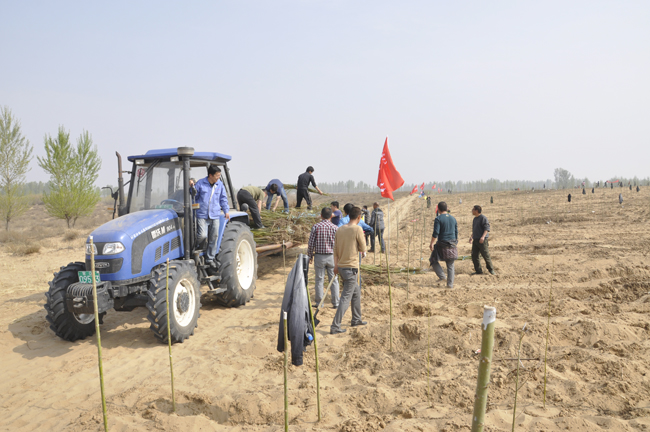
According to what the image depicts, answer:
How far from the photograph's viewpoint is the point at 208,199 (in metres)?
6.09

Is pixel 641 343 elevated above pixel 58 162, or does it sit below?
below

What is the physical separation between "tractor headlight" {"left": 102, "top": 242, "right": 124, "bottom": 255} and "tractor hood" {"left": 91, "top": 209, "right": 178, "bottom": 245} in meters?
0.05

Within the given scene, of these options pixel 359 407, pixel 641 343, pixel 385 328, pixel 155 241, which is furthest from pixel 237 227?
pixel 641 343

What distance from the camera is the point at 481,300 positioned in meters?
7.06

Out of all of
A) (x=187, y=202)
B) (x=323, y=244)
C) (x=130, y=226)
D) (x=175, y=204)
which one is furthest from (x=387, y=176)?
(x=130, y=226)

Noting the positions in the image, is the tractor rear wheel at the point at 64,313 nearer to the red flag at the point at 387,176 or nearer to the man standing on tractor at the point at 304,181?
the red flag at the point at 387,176

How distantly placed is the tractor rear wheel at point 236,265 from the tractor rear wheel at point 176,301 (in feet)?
2.61

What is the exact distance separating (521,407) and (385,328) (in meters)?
2.18

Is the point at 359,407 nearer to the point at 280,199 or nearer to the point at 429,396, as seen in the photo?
the point at 429,396

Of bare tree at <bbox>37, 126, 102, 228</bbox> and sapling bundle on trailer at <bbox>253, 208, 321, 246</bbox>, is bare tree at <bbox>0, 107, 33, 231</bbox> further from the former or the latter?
sapling bundle on trailer at <bbox>253, 208, 321, 246</bbox>

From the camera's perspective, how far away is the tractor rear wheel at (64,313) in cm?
497

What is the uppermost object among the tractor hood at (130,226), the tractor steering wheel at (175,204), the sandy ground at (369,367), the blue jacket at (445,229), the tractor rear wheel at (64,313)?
the tractor steering wheel at (175,204)

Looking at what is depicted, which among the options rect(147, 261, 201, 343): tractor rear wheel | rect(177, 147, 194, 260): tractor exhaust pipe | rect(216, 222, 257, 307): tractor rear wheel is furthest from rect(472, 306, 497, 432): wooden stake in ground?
rect(216, 222, 257, 307): tractor rear wheel

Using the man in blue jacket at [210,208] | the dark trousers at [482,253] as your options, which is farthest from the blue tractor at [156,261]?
the dark trousers at [482,253]
